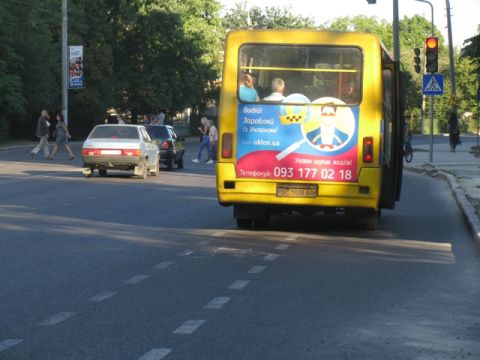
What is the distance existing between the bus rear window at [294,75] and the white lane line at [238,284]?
538 cm

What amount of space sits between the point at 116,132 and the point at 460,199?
455 inches

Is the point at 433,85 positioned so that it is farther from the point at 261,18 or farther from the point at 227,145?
the point at 261,18

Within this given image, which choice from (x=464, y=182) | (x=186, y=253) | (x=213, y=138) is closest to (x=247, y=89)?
(x=186, y=253)

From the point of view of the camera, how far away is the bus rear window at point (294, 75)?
51.5 ft

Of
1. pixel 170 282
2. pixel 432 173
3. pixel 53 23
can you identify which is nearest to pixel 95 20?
pixel 53 23

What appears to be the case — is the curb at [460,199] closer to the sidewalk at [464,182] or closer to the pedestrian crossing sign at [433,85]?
the sidewalk at [464,182]

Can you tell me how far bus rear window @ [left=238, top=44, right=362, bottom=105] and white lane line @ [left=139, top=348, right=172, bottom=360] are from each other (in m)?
8.72

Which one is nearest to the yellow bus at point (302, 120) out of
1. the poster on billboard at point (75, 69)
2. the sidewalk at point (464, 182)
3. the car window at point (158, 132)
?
the sidewalk at point (464, 182)

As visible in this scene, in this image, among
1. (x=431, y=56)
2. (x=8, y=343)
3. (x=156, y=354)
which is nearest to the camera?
(x=156, y=354)

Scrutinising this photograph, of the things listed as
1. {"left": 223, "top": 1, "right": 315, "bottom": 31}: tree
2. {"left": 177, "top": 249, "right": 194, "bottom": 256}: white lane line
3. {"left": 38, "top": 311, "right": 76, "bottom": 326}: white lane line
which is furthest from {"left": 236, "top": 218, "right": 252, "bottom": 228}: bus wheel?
{"left": 223, "top": 1, "right": 315, "bottom": 31}: tree

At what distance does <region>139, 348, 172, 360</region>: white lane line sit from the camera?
720cm

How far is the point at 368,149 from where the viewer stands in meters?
15.6

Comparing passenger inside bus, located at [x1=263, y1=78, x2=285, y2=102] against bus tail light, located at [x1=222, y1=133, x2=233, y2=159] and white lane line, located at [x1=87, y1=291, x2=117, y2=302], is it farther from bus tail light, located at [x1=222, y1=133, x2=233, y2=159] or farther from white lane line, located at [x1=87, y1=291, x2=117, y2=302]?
white lane line, located at [x1=87, y1=291, x2=117, y2=302]

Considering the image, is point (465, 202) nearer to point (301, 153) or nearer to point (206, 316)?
point (301, 153)
